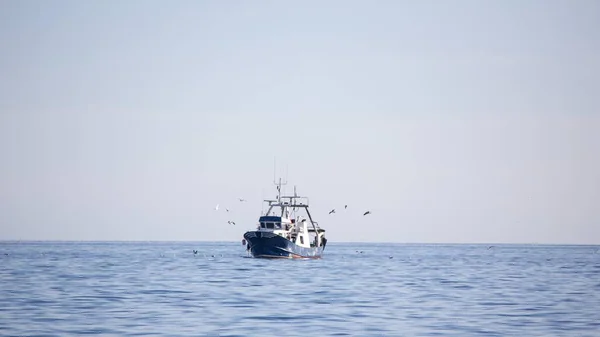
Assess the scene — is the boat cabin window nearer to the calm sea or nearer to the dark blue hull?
the dark blue hull

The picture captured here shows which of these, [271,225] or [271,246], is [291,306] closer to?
[271,246]

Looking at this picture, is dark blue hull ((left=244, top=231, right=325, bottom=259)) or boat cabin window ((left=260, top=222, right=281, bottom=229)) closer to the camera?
dark blue hull ((left=244, top=231, right=325, bottom=259))

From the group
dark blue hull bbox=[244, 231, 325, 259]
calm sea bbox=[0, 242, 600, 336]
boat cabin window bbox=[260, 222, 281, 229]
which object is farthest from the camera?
boat cabin window bbox=[260, 222, 281, 229]

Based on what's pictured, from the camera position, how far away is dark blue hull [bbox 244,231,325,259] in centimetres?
10700

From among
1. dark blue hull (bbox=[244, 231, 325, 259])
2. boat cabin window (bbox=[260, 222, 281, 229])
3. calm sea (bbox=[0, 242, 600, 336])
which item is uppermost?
boat cabin window (bbox=[260, 222, 281, 229])

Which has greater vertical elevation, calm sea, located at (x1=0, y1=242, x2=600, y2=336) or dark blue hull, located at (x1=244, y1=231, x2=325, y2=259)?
dark blue hull, located at (x1=244, y1=231, x2=325, y2=259)

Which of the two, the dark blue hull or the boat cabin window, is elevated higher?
the boat cabin window

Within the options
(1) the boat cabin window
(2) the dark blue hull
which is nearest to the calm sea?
(2) the dark blue hull

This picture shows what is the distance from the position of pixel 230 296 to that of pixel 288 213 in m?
60.3

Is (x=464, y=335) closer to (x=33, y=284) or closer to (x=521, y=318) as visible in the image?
(x=521, y=318)

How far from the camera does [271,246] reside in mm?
107938

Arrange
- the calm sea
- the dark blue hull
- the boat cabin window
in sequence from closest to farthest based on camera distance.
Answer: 1. the calm sea
2. the dark blue hull
3. the boat cabin window

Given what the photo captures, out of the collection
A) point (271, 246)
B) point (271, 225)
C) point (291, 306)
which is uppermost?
point (271, 225)

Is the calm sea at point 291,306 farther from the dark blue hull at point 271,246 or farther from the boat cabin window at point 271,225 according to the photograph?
the boat cabin window at point 271,225
